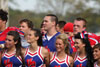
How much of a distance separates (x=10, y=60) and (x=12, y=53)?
0.18 metres

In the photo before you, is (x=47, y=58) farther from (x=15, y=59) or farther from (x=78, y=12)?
(x=78, y=12)

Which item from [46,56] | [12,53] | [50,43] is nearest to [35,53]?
[46,56]

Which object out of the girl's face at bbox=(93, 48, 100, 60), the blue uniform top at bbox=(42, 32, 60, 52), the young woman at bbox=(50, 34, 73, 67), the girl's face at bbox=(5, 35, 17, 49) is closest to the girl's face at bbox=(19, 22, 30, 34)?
the blue uniform top at bbox=(42, 32, 60, 52)

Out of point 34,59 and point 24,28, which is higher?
point 24,28

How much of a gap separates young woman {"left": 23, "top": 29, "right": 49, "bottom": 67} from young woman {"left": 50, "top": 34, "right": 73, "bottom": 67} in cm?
17

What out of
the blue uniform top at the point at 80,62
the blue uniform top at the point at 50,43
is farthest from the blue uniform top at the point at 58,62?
the blue uniform top at the point at 50,43

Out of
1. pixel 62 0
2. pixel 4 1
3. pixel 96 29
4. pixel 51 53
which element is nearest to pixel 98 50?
pixel 51 53

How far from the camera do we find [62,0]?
50.0 metres

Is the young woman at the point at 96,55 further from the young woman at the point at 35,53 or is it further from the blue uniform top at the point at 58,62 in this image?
the young woman at the point at 35,53

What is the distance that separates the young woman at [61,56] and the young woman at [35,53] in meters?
0.17

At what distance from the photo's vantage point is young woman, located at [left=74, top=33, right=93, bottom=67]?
5820 millimetres

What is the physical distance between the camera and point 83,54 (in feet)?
19.5

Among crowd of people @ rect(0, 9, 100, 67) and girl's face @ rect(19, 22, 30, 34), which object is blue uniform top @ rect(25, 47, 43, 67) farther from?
girl's face @ rect(19, 22, 30, 34)

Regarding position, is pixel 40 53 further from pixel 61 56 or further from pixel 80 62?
pixel 80 62
